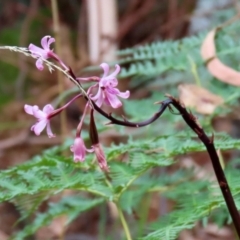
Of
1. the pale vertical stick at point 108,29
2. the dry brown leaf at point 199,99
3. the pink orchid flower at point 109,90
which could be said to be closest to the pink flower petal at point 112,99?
the pink orchid flower at point 109,90

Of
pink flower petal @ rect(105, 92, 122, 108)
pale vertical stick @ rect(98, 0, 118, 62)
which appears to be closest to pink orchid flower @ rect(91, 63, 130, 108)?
pink flower petal @ rect(105, 92, 122, 108)

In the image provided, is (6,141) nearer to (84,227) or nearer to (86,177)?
(84,227)

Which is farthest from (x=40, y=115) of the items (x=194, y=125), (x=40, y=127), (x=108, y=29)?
(x=108, y=29)

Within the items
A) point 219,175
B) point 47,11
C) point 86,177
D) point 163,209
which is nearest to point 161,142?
point 86,177

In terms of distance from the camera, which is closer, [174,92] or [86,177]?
[86,177]

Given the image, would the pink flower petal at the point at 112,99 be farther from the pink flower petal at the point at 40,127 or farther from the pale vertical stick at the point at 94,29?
the pale vertical stick at the point at 94,29

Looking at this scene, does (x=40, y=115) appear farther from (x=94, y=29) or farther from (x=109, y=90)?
(x=94, y=29)

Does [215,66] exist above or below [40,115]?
above
